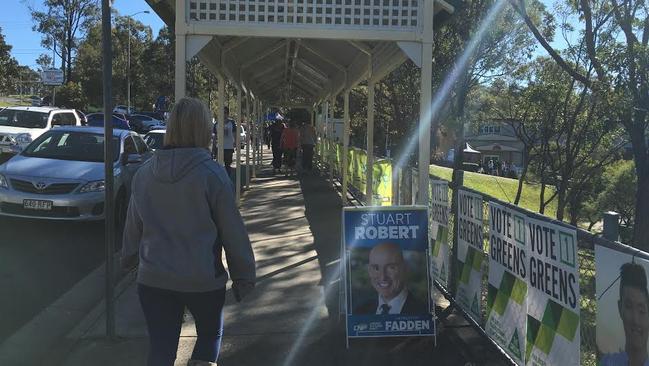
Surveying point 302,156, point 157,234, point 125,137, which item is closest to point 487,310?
point 157,234

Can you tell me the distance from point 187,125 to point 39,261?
508 cm

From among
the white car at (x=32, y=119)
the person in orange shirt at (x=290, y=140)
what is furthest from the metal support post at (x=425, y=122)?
the white car at (x=32, y=119)

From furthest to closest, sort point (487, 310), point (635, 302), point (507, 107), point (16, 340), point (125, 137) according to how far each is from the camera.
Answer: point (507, 107) → point (125, 137) → point (16, 340) → point (487, 310) → point (635, 302)

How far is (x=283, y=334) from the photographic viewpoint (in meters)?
5.02

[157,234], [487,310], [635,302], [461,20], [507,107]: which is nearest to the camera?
[635,302]

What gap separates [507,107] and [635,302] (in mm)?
21247

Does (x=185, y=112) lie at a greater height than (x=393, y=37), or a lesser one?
lesser

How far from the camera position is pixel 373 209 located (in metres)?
4.83

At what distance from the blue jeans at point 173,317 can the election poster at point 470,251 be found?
2339 mm

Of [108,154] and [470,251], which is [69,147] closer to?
[108,154]

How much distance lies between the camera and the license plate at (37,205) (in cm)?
828

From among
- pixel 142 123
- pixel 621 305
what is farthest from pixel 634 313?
pixel 142 123

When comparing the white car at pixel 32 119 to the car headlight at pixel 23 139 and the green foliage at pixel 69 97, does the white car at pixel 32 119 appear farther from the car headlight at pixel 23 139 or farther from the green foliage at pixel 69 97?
the green foliage at pixel 69 97

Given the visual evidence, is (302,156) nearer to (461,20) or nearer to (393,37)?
(461,20)
